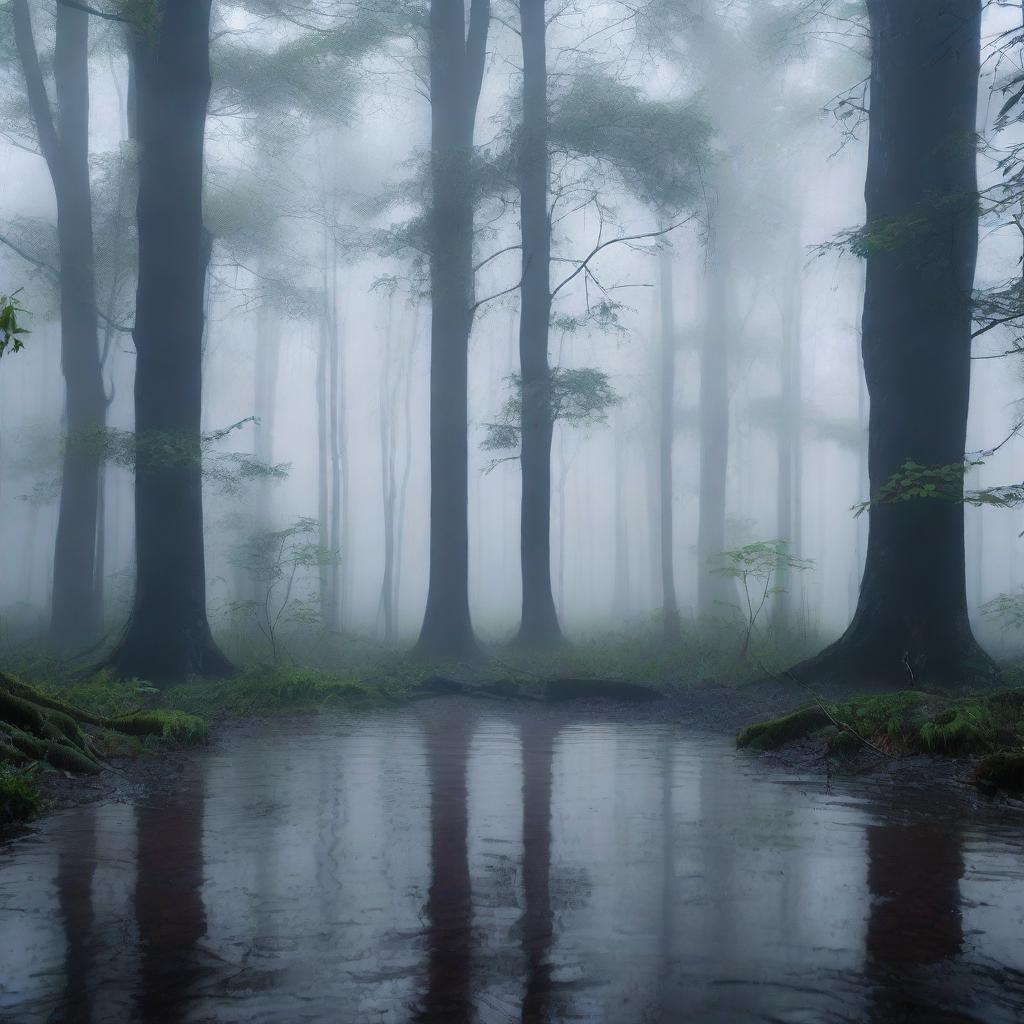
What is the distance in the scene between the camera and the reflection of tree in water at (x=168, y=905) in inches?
115

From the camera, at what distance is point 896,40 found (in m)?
11.2

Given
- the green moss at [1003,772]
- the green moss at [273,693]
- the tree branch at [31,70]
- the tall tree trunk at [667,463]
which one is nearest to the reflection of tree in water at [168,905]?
the green moss at [1003,772]

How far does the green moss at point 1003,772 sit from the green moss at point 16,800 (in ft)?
19.0

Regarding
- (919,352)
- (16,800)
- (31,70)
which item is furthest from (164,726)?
(31,70)

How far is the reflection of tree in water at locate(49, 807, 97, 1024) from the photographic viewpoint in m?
2.83

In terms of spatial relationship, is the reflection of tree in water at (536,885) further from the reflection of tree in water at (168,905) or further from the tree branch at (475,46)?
the tree branch at (475,46)

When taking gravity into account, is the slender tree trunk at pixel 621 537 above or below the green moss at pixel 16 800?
above

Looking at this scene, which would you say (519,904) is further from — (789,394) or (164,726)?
(789,394)

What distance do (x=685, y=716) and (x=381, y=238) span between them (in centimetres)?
1044

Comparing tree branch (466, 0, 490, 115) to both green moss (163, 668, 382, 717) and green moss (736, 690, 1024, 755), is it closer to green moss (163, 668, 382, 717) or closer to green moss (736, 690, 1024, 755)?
green moss (163, 668, 382, 717)

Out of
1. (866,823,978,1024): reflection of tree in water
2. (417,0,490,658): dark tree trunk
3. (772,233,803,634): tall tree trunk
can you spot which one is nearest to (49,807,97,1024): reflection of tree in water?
(866,823,978,1024): reflection of tree in water

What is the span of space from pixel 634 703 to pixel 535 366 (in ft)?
25.2

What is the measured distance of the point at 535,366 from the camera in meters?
17.7

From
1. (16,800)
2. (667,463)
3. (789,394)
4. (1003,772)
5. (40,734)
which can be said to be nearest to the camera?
(16,800)
